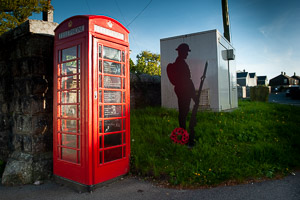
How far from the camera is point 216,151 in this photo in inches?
163

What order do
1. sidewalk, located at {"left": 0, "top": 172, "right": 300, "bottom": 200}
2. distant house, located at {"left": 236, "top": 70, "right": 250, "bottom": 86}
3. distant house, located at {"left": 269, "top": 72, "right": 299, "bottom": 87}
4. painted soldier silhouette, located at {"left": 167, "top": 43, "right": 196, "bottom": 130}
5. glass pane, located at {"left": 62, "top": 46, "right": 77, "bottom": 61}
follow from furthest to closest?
1. distant house, located at {"left": 269, "top": 72, "right": 299, "bottom": 87}
2. distant house, located at {"left": 236, "top": 70, "right": 250, "bottom": 86}
3. painted soldier silhouette, located at {"left": 167, "top": 43, "right": 196, "bottom": 130}
4. glass pane, located at {"left": 62, "top": 46, "right": 77, "bottom": 61}
5. sidewalk, located at {"left": 0, "top": 172, "right": 300, "bottom": 200}

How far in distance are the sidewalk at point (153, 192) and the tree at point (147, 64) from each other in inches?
1131

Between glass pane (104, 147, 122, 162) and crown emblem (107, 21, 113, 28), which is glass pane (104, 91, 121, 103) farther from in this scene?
crown emblem (107, 21, 113, 28)

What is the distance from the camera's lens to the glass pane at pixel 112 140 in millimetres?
3369

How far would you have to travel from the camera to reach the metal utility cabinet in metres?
6.76

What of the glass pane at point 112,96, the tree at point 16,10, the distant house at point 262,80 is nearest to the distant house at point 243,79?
the distant house at point 262,80

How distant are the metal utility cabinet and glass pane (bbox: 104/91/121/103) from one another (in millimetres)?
4042

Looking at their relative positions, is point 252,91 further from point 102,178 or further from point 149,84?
point 102,178

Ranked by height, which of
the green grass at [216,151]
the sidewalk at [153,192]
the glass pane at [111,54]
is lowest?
the sidewalk at [153,192]

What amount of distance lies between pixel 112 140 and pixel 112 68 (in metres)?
1.22

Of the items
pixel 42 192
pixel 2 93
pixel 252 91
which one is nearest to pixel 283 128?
pixel 42 192

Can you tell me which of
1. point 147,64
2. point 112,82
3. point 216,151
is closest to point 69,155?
point 112,82

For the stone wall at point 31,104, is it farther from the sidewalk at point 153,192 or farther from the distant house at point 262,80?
the distant house at point 262,80

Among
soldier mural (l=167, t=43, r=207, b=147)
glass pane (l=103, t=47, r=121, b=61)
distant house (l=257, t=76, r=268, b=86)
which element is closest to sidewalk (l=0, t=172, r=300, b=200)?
soldier mural (l=167, t=43, r=207, b=147)
